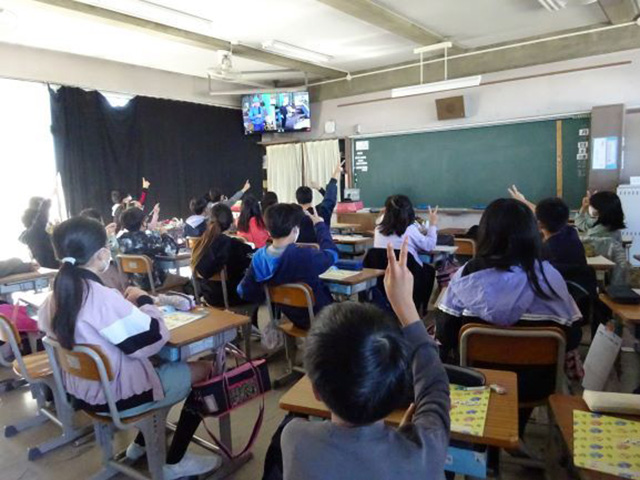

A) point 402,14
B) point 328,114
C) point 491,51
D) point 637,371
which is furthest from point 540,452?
point 328,114

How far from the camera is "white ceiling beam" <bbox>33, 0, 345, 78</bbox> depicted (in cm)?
425

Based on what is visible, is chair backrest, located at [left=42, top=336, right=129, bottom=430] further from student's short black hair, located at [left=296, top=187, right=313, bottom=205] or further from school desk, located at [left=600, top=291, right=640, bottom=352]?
student's short black hair, located at [left=296, top=187, right=313, bottom=205]

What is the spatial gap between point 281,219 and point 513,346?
1.53 meters

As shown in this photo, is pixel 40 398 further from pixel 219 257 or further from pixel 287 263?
pixel 287 263

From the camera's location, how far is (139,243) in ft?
14.1

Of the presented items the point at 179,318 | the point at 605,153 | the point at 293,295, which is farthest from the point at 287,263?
the point at 605,153

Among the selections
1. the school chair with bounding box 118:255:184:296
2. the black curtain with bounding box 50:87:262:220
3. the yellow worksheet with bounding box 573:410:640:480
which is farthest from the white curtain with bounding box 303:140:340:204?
the yellow worksheet with bounding box 573:410:640:480

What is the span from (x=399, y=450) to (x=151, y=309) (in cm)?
145

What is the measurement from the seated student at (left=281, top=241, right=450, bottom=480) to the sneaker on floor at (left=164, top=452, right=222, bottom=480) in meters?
1.43

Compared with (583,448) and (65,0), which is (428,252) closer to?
(583,448)

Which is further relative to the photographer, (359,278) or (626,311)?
(359,278)

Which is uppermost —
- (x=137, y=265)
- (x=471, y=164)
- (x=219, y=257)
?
(x=471, y=164)

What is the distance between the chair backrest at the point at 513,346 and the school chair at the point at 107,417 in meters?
1.34

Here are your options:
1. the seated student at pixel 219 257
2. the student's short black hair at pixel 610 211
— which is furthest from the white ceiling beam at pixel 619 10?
the seated student at pixel 219 257
